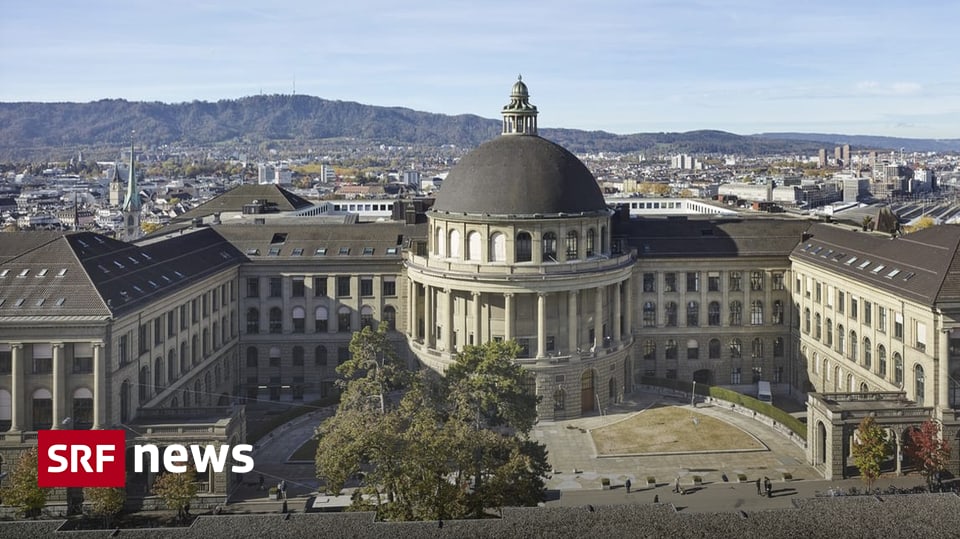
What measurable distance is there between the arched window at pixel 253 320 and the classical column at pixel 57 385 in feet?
135

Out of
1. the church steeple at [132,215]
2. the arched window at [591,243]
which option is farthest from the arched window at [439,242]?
the church steeple at [132,215]

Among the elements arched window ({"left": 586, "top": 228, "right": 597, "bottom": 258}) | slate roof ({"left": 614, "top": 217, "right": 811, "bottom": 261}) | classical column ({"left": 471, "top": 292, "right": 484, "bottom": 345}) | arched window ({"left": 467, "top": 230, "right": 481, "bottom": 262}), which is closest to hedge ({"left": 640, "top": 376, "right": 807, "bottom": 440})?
slate roof ({"left": 614, "top": 217, "right": 811, "bottom": 261})

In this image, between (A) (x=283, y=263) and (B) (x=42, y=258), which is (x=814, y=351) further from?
(B) (x=42, y=258)

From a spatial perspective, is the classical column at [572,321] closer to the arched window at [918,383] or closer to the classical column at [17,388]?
the arched window at [918,383]

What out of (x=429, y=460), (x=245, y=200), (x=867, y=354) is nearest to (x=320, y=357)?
(x=429, y=460)

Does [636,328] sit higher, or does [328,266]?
[328,266]

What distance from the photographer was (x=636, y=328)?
391 feet

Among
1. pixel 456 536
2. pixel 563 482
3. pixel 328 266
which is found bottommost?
pixel 563 482

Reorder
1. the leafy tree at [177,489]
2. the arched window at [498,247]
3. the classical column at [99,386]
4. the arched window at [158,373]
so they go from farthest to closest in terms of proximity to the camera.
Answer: the arched window at [498,247] → the arched window at [158,373] → the classical column at [99,386] → the leafy tree at [177,489]

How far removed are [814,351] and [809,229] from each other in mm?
17848

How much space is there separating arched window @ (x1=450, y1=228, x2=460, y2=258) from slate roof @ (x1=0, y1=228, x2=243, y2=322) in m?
27.8

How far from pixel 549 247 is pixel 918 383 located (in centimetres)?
3902

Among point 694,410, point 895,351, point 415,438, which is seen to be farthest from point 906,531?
point 694,410

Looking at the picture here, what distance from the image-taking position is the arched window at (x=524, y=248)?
344 ft
